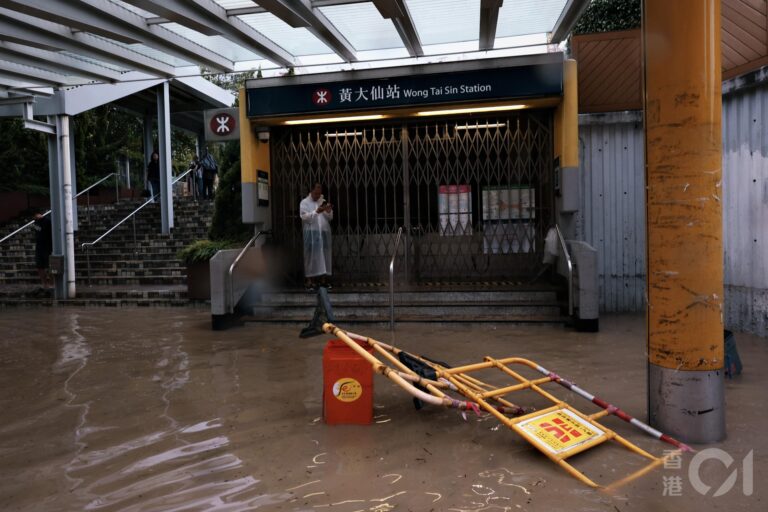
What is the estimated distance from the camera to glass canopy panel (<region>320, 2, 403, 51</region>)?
265 inches

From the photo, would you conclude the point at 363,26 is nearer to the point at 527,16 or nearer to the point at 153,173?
the point at 527,16

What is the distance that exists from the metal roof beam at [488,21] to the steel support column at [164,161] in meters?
10.1

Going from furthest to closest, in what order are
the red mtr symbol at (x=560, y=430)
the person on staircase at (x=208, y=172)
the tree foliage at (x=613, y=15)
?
the person on staircase at (x=208, y=172) → the tree foliage at (x=613, y=15) → the red mtr symbol at (x=560, y=430)

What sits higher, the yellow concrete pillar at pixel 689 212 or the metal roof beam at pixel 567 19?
the metal roof beam at pixel 567 19

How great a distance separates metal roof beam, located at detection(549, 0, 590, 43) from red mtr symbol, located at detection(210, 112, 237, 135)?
16.2 feet

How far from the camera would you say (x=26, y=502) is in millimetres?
2820

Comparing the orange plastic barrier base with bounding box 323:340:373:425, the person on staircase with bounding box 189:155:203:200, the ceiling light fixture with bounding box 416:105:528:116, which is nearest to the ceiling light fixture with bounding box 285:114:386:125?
the ceiling light fixture with bounding box 416:105:528:116

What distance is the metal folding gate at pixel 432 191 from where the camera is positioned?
9000 millimetres

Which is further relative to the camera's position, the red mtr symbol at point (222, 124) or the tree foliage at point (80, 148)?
the tree foliage at point (80, 148)

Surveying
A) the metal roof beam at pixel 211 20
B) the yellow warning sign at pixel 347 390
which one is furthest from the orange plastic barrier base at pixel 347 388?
the metal roof beam at pixel 211 20

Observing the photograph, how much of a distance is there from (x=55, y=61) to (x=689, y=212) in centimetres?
850

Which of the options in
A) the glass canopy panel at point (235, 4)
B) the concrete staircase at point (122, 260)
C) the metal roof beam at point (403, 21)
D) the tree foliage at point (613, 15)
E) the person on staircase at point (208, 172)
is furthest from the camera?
the person on staircase at point (208, 172)

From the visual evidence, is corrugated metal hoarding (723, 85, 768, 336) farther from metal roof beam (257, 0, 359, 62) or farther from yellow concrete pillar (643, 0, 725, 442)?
metal roof beam (257, 0, 359, 62)

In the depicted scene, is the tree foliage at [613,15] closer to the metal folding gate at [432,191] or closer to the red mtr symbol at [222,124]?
the metal folding gate at [432,191]
